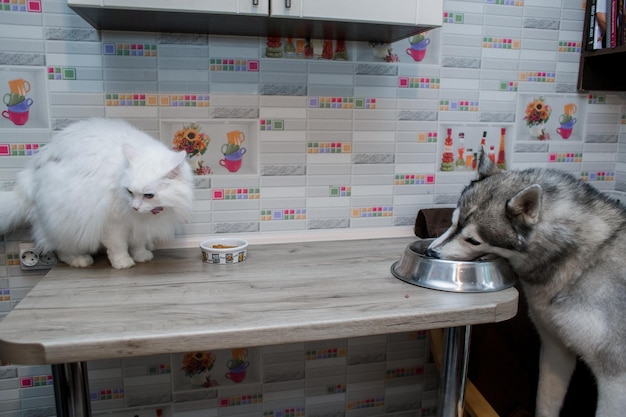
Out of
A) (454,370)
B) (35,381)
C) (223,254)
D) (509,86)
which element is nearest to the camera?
(454,370)

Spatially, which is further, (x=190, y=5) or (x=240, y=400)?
(x=240, y=400)

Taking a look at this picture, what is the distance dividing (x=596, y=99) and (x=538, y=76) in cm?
32

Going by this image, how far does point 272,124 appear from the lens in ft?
5.65

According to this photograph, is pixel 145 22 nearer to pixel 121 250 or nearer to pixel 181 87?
pixel 181 87

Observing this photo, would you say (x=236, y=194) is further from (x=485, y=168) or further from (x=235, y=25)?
(x=485, y=168)

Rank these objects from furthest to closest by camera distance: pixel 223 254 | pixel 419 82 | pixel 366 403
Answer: pixel 366 403 < pixel 419 82 < pixel 223 254

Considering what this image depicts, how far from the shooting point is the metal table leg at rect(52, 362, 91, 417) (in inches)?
43.9

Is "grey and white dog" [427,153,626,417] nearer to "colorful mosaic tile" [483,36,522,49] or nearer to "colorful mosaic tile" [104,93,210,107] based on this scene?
"colorful mosaic tile" [483,36,522,49]

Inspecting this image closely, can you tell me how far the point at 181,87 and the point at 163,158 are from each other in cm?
44

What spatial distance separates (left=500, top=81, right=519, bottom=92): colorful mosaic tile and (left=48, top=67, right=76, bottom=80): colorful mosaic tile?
5.28 feet

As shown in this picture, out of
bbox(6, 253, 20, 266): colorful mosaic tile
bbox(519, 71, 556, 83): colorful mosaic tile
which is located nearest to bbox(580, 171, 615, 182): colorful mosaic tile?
bbox(519, 71, 556, 83): colorful mosaic tile

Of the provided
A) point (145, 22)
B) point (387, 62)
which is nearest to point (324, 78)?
point (387, 62)

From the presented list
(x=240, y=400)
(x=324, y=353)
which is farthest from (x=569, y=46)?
(x=240, y=400)

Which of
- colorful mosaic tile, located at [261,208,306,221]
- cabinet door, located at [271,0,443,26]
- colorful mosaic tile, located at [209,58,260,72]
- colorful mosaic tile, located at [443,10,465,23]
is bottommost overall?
colorful mosaic tile, located at [261,208,306,221]
